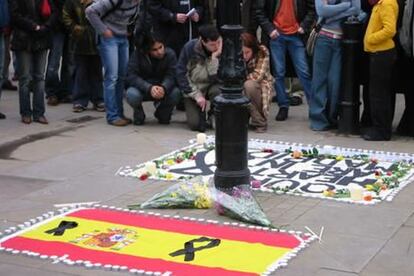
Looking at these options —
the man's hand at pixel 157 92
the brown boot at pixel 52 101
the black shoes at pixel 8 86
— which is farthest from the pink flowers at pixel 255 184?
the black shoes at pixel 8 86

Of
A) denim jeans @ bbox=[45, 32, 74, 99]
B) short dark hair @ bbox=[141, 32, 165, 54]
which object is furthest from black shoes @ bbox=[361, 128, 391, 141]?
denim jeans @ bbox=[45, 32, 74, 99]

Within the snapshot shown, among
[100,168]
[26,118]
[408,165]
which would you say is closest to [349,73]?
[408,165]

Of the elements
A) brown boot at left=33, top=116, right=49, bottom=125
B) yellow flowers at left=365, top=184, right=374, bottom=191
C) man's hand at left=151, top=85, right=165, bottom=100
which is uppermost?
man's hand at left=151, top=85, right=165, bottom=100

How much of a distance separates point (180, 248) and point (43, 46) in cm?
500

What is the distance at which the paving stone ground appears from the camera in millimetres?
5146

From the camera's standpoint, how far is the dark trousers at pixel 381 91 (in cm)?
856

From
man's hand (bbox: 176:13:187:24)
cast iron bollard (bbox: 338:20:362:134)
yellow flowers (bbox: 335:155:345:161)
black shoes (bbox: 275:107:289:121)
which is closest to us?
yellow flowers (bbox: 335:155:345:161)

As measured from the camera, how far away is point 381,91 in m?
8.70

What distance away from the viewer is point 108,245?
17.8ft

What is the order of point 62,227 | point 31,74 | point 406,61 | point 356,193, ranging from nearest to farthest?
point 62,227
point 356,193
point 406,61
point 31,74

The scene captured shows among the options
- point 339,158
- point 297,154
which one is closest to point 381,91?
point 339,158

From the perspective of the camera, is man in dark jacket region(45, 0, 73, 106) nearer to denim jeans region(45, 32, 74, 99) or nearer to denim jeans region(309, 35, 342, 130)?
denim jeans region(45, 32, 74, 99)

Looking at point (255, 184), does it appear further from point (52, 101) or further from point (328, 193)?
point (52, 101)

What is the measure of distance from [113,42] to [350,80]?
3003 millimetres
